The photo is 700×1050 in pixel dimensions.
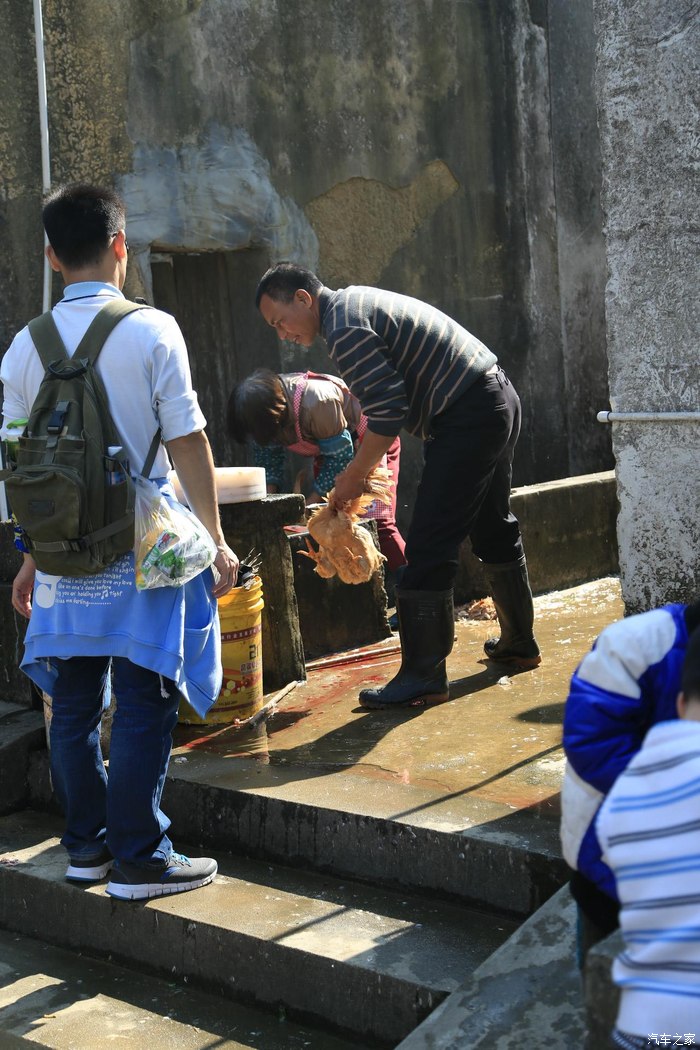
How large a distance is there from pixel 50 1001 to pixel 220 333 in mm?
5186

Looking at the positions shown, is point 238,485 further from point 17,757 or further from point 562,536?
point 562,536

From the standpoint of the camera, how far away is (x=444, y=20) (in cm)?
881

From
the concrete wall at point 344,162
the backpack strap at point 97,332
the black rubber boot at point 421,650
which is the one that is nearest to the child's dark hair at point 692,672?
the backpack strap at point 97,332

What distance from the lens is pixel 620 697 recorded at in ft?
7.29

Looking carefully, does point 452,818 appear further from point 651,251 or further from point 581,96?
point 581,96

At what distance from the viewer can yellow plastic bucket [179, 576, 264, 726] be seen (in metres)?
4.86

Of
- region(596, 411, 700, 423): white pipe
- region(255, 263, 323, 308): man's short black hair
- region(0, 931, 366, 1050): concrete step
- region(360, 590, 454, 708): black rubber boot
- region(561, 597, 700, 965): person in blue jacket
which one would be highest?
region(255, 263, 323, 308): man's short black hair

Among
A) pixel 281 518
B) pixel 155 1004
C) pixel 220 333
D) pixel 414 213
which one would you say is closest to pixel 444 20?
pixel 414 213

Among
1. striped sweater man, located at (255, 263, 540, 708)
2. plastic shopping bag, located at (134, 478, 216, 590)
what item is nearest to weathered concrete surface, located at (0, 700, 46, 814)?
striped sweater man, located at (255, 263, 540, 708)

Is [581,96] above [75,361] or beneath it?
above

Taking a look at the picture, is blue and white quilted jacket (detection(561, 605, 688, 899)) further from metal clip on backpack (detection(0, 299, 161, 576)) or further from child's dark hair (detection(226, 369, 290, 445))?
child's dark hair (detection(226, 369, 290, 445))

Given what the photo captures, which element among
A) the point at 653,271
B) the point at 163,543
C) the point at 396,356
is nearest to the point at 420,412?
the point at 396,356

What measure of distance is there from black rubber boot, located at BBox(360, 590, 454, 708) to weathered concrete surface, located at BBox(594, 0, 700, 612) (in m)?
0.88

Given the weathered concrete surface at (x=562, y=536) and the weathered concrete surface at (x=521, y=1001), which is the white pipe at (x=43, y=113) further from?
the weathered concrete surface at (x=521, y=1001)
